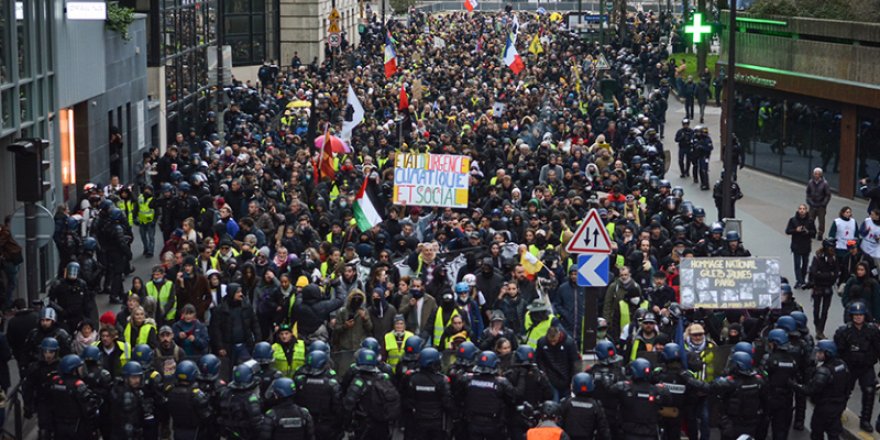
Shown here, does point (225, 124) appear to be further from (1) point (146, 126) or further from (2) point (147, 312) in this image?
(2) point (147, 312)

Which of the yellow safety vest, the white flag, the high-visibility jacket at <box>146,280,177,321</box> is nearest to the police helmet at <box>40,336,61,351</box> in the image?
the high-visibility jacket at <box>146,280,177,321</box>

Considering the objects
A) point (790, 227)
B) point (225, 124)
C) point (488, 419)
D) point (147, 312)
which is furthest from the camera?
point (225, 124)

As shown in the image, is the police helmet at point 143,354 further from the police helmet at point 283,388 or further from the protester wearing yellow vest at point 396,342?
the protester wearing yellow vest at point 396,342

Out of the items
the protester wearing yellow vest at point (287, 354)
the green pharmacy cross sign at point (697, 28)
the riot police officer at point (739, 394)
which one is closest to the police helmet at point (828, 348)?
the riot police officer at point (739, 394)

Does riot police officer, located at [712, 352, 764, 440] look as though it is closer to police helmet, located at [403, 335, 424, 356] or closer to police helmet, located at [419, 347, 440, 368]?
→ police helmet, located at [419, 347, 440, 368]

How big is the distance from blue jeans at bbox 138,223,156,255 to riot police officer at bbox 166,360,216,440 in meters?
12.6

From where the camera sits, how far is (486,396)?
51.6 feet

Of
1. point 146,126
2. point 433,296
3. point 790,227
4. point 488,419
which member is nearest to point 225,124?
point 146,126

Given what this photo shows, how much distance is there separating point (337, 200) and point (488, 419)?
11854 millimetres

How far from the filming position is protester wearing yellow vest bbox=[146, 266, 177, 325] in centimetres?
2016

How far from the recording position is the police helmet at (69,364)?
16.0 metres

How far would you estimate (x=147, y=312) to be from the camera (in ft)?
63.2

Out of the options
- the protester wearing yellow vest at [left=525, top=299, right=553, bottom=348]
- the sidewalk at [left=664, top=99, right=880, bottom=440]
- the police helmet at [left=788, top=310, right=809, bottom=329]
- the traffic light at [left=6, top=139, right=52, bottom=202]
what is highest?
the traffic light at [left=6, top=139, right=52, bottom=202]

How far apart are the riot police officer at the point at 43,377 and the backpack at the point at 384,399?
Result: 3.05 meters
